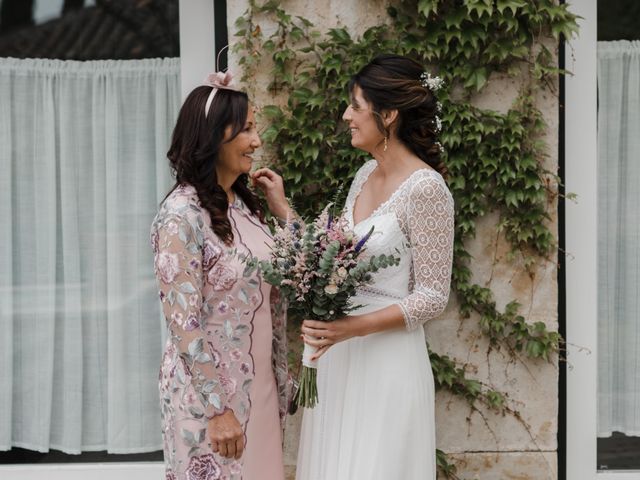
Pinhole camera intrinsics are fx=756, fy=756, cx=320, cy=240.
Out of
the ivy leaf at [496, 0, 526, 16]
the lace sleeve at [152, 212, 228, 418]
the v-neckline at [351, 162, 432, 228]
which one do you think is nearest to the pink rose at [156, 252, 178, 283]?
the lace sleeve at [152, 212, 228, 418]

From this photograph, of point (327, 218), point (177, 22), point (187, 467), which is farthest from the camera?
point (177, 22)

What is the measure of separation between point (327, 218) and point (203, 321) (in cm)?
61

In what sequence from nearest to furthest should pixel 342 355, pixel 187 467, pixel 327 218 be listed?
pixel 327 218
pixel 187 467
pixel 342 355

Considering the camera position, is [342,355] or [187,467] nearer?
[187,467]

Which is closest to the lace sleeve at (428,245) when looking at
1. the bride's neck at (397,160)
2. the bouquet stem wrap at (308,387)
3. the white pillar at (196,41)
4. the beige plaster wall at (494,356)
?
the bride's neck at (397,160)

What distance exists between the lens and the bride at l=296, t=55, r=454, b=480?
8.89 feet

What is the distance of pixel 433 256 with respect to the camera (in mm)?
2703

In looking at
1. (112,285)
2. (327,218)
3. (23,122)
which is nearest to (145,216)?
(112,285)

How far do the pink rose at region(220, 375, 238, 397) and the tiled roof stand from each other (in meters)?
2.09

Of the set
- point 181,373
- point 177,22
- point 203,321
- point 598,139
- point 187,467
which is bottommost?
point 187,467

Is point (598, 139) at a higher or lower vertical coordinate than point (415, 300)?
higher

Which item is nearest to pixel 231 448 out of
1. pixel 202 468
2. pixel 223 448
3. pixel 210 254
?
pixel 223 448

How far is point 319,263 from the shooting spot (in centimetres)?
238

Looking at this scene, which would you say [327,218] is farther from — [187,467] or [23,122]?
[23,122]
